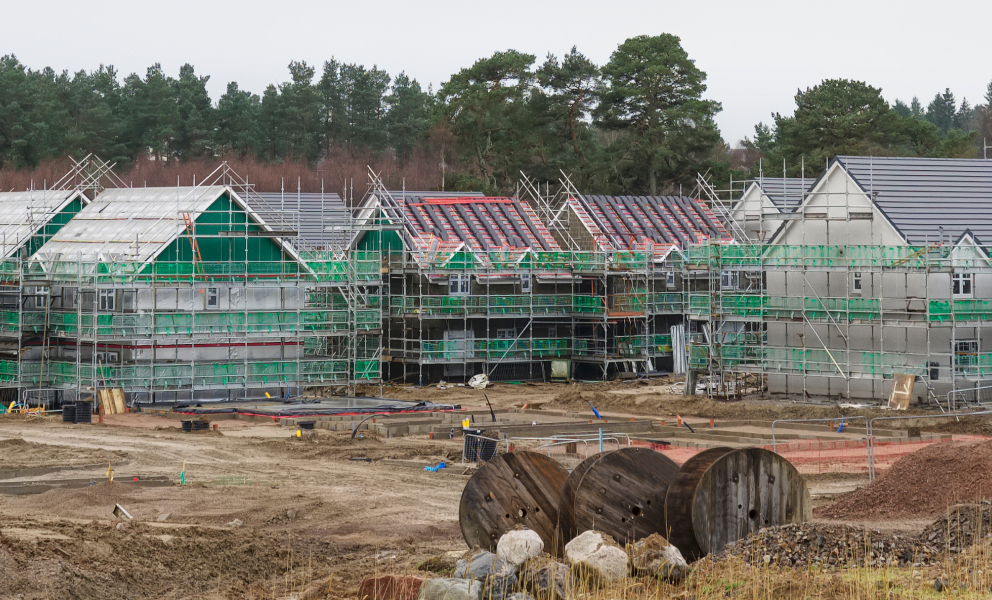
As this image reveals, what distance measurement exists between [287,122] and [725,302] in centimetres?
7062

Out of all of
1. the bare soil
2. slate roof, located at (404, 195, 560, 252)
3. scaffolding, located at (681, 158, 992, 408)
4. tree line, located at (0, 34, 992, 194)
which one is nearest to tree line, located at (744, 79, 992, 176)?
tree line, located at (0, 34, 992, 194)

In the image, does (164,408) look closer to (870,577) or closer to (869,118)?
(870,577)

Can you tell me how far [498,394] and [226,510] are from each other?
88.0ft

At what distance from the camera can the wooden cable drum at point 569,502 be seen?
61.5 ft

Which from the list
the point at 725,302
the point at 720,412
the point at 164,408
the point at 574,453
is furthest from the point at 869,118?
the point at 574,453

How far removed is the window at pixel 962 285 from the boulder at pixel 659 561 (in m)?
28.7

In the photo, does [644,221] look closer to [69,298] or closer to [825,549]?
[69,298]

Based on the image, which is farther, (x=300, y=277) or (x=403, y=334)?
(x=403, y=334)

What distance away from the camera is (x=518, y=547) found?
1697 centimetres

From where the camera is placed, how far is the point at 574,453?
30047 millimetres

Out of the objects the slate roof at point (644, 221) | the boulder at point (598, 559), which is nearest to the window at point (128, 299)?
the slate roof at point (644, 221)

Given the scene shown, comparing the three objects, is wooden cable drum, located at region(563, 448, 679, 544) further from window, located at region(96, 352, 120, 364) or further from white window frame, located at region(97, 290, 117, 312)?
white window frame, located at region(97, 290, 117, 312)

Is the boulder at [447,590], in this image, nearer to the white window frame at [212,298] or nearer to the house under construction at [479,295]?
the house under construction at [479,295]

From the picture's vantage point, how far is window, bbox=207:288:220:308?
4846 cm
